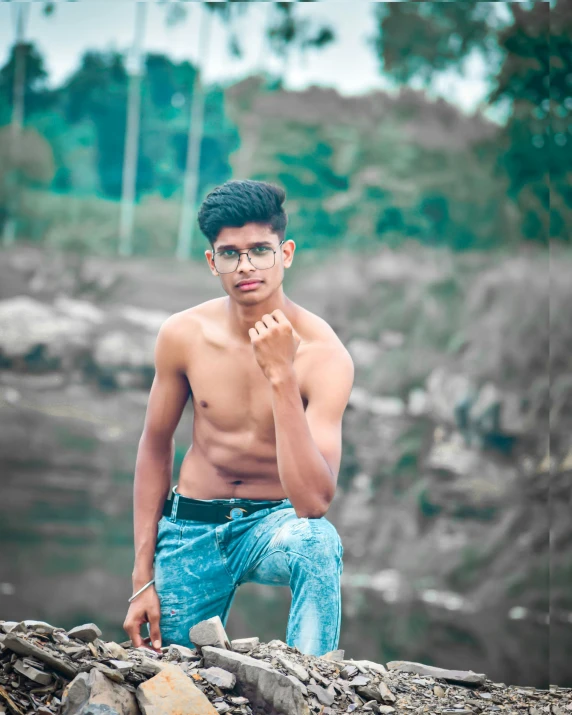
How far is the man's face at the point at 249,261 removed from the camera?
3096 mm

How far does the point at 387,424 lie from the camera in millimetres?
12703

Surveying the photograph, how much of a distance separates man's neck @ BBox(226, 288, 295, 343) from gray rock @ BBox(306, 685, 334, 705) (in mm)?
1302

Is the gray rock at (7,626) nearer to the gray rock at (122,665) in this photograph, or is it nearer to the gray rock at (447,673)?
the gray rock at (122,665)

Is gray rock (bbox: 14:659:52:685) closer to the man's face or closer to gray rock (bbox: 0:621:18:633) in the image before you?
gray rock (bbox: 0:621:18:633)

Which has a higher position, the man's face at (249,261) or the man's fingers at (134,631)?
the man's face at (249,261)

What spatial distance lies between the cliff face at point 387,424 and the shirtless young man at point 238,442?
8.36m

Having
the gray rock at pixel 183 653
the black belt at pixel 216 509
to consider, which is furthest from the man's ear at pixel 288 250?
the gray rock at pixel 183 653

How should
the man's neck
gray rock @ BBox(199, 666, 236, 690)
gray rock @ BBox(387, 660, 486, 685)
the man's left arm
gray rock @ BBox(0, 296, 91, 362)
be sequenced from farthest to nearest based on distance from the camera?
gray rock @ BBox(0, 296, 91, 362) → the man's neck → gray rock @ BBox(387, 660, 486, 685) → the man's left arm → gray rock @ BBox(199, 666, 236, 690)

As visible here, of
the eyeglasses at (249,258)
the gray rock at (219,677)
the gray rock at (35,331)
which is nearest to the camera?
the gray rock at (219,677)

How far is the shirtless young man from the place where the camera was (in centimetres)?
288

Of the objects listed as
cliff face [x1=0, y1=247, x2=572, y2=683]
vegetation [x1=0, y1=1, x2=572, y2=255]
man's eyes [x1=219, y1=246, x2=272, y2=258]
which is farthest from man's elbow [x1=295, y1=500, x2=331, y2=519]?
vegetation [x1=0, y1=1, x2=572, y2=255]

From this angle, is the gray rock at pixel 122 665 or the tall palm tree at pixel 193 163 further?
the tall palm tree at pixel 193 163

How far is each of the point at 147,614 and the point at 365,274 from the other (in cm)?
1012

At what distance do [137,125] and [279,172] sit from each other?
7.12 ft
